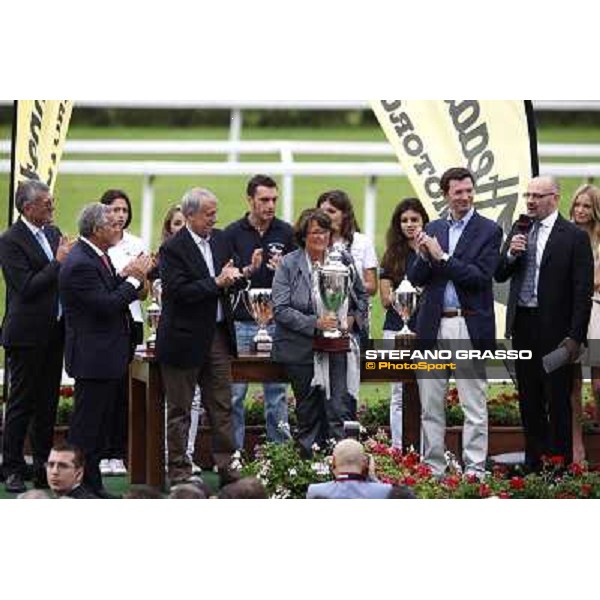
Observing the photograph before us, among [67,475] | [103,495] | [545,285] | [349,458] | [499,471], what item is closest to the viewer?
[349,458]

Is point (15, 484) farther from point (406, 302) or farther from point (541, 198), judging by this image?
point (541, 198)

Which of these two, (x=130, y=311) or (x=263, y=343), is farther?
(x=263, y=343)

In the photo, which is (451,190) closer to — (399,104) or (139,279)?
(399,104)

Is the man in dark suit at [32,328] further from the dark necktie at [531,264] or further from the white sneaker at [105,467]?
the dark necktie at [531,264]

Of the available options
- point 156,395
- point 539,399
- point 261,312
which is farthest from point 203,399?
point 539,399

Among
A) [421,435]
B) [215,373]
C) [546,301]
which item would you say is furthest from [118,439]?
[546,301]

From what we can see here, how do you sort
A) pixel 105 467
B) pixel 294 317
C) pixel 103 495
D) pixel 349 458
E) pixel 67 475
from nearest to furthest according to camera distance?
pixel 349 458 → pixel 67 475 → pixel 103 495 → pixel 294 317 → pixel 105 467

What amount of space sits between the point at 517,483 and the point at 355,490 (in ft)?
2.58

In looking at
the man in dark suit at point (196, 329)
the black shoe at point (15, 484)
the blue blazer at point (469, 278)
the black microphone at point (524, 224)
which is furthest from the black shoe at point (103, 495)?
the black microphone at point (524, 224)

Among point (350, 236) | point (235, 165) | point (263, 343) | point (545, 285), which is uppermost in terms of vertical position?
point (235, 165)

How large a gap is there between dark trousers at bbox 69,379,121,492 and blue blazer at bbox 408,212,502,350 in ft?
4.23

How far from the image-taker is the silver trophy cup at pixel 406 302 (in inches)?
Result: 359

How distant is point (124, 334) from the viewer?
886 cm

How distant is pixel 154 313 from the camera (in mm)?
9047
